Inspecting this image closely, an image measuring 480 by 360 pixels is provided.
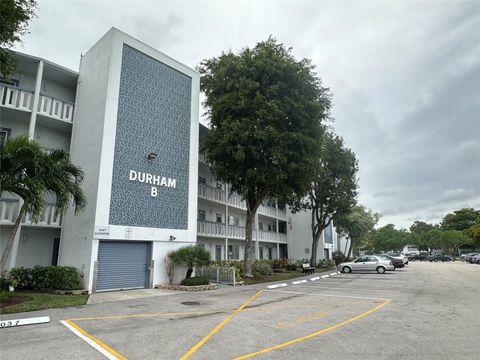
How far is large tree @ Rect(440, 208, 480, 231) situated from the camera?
313ft

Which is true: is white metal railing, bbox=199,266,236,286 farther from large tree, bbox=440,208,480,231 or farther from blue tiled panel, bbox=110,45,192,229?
large tree, bbox=440,208,480,231

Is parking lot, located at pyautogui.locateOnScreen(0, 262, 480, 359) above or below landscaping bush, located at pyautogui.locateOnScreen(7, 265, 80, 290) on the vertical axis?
below

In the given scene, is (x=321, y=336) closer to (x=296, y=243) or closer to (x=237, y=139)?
(x=237, y=139)

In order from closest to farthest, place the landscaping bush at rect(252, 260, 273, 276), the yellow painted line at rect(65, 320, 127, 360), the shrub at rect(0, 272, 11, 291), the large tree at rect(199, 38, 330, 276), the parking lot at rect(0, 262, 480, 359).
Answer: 1. the yellow painted line at rect(65, 320, 127, 360)
2. the parking lot at rect(0, 262, 480, 359)
3. the shrub at rect(0, 272, 11, 291)
4. the large tree at rect(199, 38, 330, 276)
5. the landscaping bush at rect(252, 260, 273, 276)

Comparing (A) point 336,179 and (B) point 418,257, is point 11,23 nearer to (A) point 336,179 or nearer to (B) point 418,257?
(A) point 336,179

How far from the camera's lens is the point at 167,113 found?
1953 centimetres

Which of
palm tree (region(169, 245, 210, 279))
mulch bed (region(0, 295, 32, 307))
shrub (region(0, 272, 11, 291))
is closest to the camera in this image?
mulch bed (region(0, 295, 32, 307))

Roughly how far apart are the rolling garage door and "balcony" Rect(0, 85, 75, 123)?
7630mm

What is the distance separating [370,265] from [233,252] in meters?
13.0

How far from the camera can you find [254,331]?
777 centimetres

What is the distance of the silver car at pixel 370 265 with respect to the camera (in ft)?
97.9

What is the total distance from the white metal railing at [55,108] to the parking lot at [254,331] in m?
11.0

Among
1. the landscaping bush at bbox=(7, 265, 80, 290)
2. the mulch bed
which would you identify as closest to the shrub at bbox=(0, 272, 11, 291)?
the landscaping bush at bbox=(7, 265, 80, 290)

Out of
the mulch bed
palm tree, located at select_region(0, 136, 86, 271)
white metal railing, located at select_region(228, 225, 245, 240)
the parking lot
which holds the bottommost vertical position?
the parking lot
